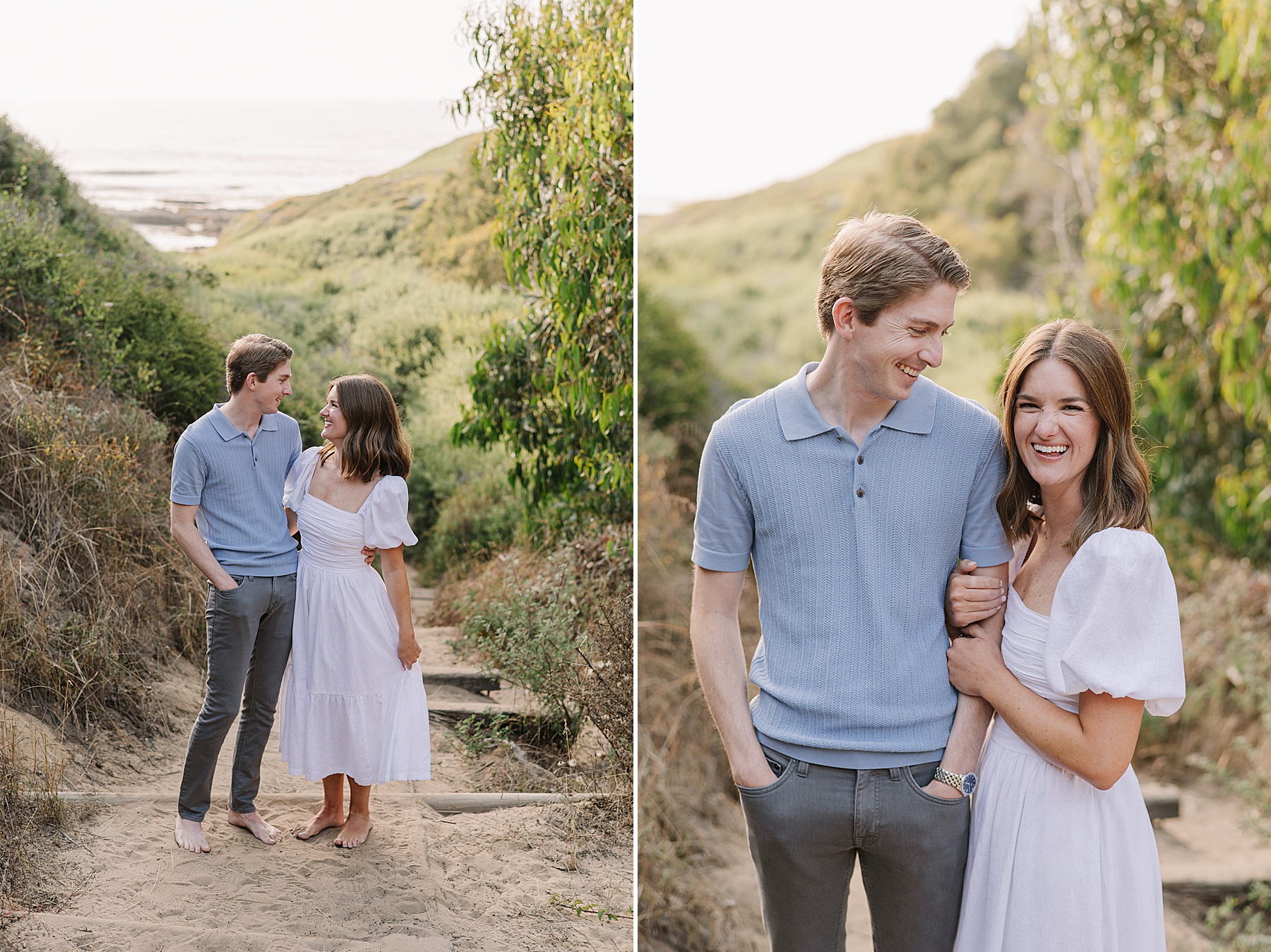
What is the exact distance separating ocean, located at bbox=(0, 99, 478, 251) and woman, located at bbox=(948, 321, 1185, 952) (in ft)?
5.64

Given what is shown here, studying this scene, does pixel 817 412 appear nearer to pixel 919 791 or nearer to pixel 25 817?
pixel 919 791

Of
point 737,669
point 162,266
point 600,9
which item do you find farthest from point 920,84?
point 737,669

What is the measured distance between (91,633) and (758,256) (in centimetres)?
361

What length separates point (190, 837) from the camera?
2.21 meters

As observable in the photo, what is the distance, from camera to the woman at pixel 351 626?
2.24 meters

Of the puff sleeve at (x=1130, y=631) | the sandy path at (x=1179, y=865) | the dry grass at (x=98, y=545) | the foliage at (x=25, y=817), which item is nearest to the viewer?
the puff sleeve at (x=1130, y=631)

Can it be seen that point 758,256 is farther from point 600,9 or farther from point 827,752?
point 827,752

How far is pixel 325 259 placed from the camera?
247 centimetres

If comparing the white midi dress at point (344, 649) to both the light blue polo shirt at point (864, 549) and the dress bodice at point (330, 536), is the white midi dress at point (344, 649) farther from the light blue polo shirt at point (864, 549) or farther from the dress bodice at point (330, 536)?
the light blue polo shirt at point (864, 549)

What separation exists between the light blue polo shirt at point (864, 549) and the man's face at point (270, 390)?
1.18 meters

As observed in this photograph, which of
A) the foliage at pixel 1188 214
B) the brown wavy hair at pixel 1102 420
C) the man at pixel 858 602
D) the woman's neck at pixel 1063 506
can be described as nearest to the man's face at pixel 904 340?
the man at pixel 858 602

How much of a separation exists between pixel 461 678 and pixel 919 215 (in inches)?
151

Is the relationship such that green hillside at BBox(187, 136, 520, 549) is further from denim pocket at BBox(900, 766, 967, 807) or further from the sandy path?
the sandy path

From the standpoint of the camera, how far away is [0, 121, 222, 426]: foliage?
2.24m
